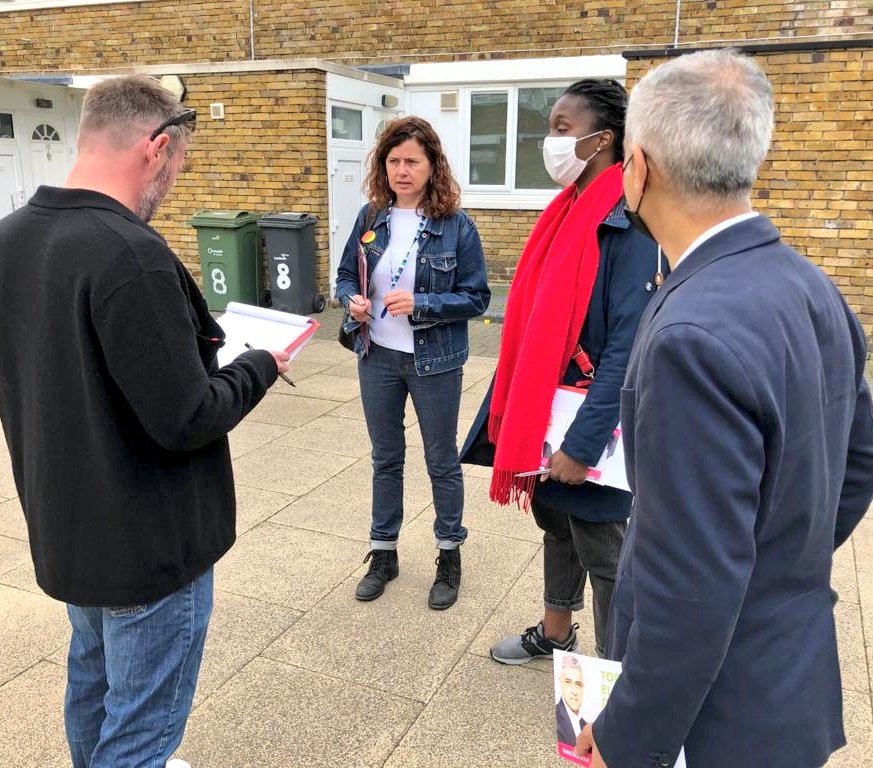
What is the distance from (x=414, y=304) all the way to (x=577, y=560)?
118cm

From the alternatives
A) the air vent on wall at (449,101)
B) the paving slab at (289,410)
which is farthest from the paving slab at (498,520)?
the air vent on wall at (449,101)

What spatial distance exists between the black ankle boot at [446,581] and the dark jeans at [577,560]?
1.92 feet

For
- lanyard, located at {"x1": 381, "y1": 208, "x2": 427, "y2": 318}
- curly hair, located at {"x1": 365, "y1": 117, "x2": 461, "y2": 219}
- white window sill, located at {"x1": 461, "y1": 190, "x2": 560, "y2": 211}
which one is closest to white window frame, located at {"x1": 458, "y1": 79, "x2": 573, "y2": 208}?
white window sill, located at {"x1": 461, "y1": 190, "x2": 560, "y2": 211}

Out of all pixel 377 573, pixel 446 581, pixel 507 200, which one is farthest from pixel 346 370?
pixel 507 200

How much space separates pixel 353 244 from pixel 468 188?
844cm

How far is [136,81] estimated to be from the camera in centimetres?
170

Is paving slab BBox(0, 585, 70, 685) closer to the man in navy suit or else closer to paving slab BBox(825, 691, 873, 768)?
the man in navy suit

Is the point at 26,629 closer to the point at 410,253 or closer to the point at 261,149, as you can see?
the point at 410,253

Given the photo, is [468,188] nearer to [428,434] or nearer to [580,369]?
[428,434]

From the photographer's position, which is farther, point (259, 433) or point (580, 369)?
point (259, 433)

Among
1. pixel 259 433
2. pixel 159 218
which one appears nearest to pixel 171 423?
pixel 259 433

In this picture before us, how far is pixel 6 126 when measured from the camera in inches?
443

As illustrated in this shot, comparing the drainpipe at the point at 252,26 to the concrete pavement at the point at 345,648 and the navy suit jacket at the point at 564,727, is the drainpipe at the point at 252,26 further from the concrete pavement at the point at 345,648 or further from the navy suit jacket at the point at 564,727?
the navy suit jacket at the point at 564,727

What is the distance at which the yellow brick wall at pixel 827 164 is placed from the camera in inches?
297
